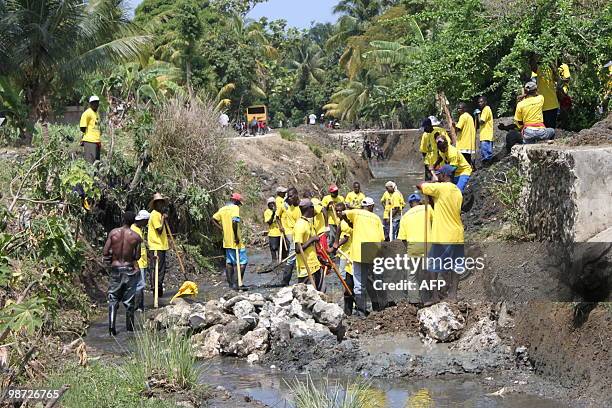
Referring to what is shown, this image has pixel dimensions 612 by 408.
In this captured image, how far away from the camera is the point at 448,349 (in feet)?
37.2

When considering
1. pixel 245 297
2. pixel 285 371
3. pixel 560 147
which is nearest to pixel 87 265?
pixel 245 297

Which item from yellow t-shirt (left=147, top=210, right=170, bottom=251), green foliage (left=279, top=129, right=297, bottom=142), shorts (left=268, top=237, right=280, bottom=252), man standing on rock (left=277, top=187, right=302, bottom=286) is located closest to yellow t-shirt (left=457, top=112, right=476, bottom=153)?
man standing on rock (left=277, top=187, right=302, bottom=286)

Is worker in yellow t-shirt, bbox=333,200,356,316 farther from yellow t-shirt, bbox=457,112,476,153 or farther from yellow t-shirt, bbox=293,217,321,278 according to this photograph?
yellow t-shirt, bbox=457,112,476,153

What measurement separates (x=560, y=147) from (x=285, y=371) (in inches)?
180

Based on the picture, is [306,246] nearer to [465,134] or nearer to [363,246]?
[363,246]

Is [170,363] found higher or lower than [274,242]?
lower

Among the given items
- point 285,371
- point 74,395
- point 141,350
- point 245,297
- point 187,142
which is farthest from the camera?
point 187,142

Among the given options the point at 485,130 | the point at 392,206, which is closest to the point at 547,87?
the point at 485,130

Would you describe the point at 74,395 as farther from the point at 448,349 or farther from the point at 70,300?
the point at 70,300

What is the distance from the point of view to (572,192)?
11.1 meters

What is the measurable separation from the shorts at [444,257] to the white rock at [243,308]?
2.55 meters

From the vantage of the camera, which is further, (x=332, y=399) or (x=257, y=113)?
(x=257, y=113)

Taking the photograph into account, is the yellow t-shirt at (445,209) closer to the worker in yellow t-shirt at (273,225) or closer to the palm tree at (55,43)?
the worker in yellow t-shirt at (273,225)

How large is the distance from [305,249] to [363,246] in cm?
150
